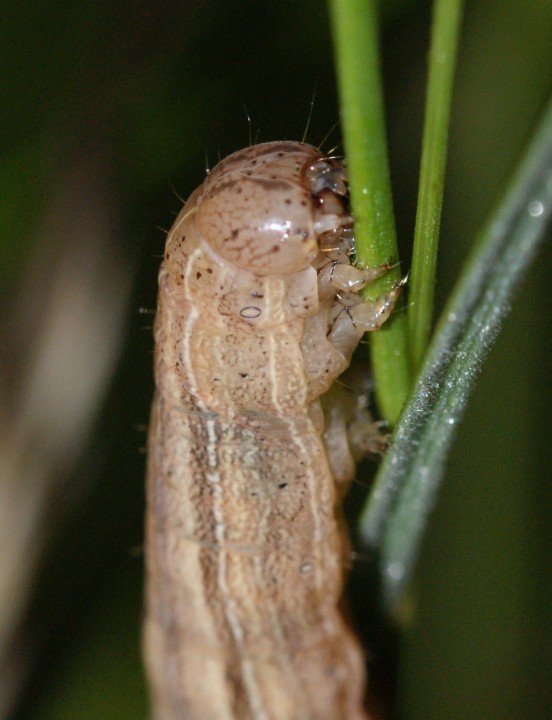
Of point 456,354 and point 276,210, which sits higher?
point 276,210

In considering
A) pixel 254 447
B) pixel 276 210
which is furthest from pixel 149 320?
pixel 276 210

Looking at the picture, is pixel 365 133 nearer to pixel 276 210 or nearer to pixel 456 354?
pixel 456 354

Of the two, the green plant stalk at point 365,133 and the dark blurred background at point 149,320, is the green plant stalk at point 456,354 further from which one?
the dark blurred background at point 149,320

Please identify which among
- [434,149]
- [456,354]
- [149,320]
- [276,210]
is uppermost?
[149,320]

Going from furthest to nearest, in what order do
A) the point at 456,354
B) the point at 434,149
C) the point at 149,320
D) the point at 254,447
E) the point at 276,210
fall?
1. the point at 149,320
2. the point at 254,447
3. the point at 276,210
4. the point at 456,354
5. the point at 434,149

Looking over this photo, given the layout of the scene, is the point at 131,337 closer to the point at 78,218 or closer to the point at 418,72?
the point at 78,218

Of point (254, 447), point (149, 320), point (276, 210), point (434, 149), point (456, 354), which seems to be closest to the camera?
point (434, 149)

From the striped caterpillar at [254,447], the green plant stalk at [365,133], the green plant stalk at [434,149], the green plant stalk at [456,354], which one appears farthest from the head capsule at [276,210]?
the green plant stalk at [456,354]
